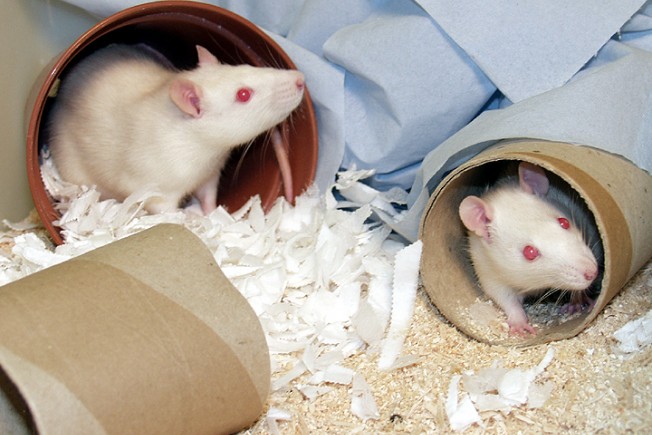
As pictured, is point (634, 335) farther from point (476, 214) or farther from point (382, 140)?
point (382, 140)

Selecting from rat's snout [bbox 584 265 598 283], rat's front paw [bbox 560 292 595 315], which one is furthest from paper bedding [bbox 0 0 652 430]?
rat's front paw [bbox 560 292 595 315]

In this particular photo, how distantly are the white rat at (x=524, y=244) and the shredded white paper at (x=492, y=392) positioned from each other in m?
0.35

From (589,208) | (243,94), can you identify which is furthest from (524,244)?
(243,94)

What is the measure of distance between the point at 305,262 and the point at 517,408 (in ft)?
3.63

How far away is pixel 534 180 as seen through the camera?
3.09 m

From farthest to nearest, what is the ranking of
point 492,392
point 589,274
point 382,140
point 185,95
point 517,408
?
point 382,140, point 185,95, point 589,274, point 492,392, point 517,408

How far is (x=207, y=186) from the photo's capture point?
3660mm

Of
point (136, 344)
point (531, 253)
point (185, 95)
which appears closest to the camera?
point (136, 344)

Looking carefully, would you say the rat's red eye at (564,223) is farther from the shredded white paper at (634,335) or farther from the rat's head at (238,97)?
the rat's head at (238,97)

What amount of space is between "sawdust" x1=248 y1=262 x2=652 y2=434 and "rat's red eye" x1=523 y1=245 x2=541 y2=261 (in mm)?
311

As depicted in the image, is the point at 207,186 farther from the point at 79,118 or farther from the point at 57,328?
the point at 57,328

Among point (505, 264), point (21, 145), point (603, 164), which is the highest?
point (603, 164)

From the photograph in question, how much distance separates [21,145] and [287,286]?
1.41 meters

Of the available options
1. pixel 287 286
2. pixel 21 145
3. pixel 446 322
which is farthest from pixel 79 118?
pixel 446 322
